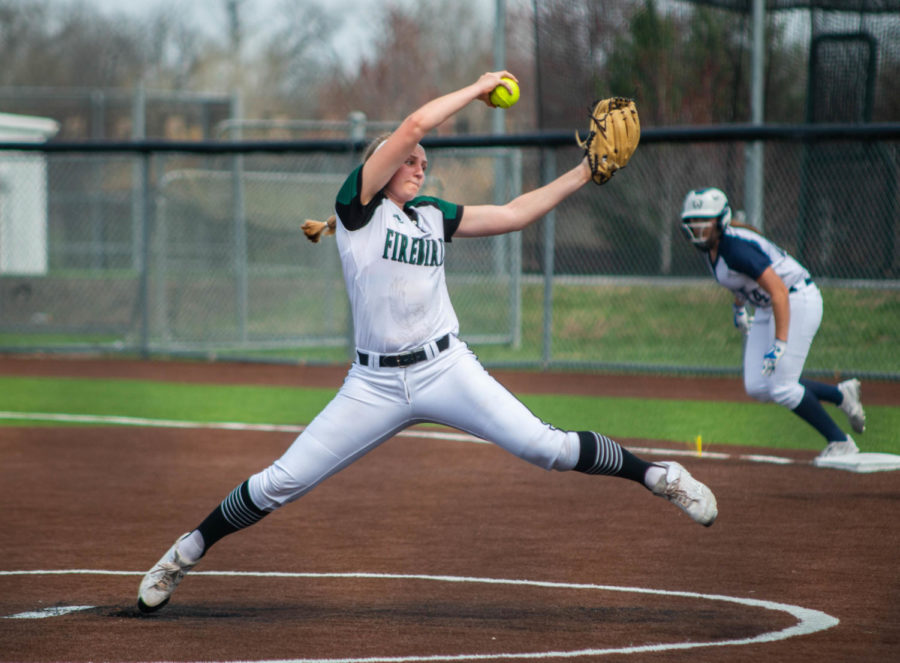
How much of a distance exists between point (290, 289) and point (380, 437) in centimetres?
1322

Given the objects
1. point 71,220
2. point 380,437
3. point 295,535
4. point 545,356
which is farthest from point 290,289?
point 71,220

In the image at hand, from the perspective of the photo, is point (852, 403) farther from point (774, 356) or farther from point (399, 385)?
point (399, 385)

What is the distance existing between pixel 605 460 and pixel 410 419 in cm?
83

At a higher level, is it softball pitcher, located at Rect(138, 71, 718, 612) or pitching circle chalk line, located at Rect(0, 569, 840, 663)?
softball pitcher, located at Rect(138, 71, 718, 612)

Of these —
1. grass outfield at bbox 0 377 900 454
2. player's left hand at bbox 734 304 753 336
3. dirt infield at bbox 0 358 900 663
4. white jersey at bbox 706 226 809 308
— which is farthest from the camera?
grass outfield at bbox 0 377 900 454

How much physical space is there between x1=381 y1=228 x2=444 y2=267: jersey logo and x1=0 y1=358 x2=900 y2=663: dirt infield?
1451mm

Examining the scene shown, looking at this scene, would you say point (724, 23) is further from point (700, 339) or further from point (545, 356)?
point (545, 356)

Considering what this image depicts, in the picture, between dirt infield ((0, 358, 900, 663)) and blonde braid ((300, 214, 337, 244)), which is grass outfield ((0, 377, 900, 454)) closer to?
dirt infield ((0, 358, 900, 663))

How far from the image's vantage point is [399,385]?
5164mm

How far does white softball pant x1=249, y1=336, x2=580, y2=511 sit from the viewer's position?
5.14 meters

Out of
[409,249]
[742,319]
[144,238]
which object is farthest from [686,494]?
[144,238]

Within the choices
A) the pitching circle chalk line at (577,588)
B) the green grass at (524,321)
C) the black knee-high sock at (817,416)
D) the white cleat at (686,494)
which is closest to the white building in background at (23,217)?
the green grass at (524,321)

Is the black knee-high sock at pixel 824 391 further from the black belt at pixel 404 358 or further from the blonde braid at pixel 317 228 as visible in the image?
the black belt at pixel 404 358

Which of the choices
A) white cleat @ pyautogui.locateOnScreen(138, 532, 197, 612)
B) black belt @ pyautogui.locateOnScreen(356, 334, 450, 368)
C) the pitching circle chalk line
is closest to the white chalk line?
the pitching circle chalk line
